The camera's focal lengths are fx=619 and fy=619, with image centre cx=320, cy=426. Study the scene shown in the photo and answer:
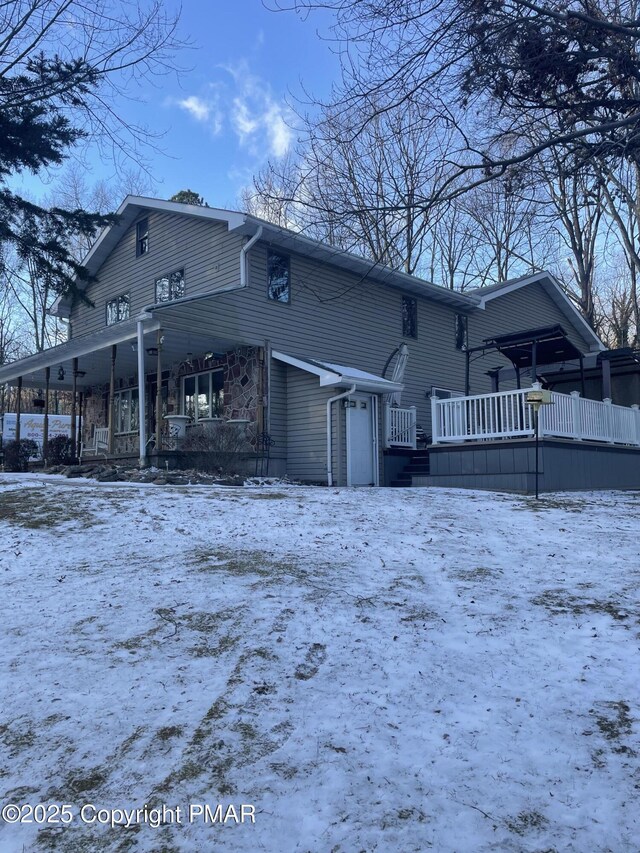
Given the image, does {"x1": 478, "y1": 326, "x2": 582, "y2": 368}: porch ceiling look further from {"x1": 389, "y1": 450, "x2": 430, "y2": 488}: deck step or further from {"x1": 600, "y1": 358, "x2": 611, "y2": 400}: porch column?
{"x1": 389, "y1": 450, "x2": 430, "y2": 488}: deck step

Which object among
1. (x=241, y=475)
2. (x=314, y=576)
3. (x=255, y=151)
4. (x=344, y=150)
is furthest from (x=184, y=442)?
(x=314, y=576)

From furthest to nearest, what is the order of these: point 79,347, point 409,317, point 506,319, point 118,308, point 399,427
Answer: point 506,319 < point 118,308 < point 409,317 < point 399,427 < point 79,347

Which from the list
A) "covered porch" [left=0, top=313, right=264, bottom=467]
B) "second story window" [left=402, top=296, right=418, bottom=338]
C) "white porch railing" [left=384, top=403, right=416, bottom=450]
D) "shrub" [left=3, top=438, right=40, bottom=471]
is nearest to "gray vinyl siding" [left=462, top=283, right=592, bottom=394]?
"second story window" [left=402, top=296, right=418, bottom=338]

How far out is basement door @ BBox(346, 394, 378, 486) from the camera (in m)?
13.5

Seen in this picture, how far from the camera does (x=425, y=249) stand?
2575 centimetres

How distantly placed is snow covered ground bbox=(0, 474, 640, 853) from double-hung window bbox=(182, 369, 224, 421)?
8.93 m

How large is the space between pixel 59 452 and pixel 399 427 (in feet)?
29.3

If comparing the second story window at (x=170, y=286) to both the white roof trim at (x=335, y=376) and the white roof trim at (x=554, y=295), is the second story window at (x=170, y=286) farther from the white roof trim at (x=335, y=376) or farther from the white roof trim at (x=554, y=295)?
the white roof trim at (x=554, y=295)

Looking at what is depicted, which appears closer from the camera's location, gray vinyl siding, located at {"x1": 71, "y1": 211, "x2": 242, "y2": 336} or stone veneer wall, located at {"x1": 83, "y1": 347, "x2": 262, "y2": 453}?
stone veneer wall, located at {"x1": 83, "y1": 347, "x2": 262, "y2": 453}

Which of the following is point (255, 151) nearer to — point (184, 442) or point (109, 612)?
point (184, 442)

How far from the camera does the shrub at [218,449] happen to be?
12561 millimetres

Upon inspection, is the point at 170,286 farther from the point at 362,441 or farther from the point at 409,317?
the point at 409,317

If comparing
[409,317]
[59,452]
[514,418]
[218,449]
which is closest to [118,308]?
[59,452]

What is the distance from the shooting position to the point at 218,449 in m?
12.7
